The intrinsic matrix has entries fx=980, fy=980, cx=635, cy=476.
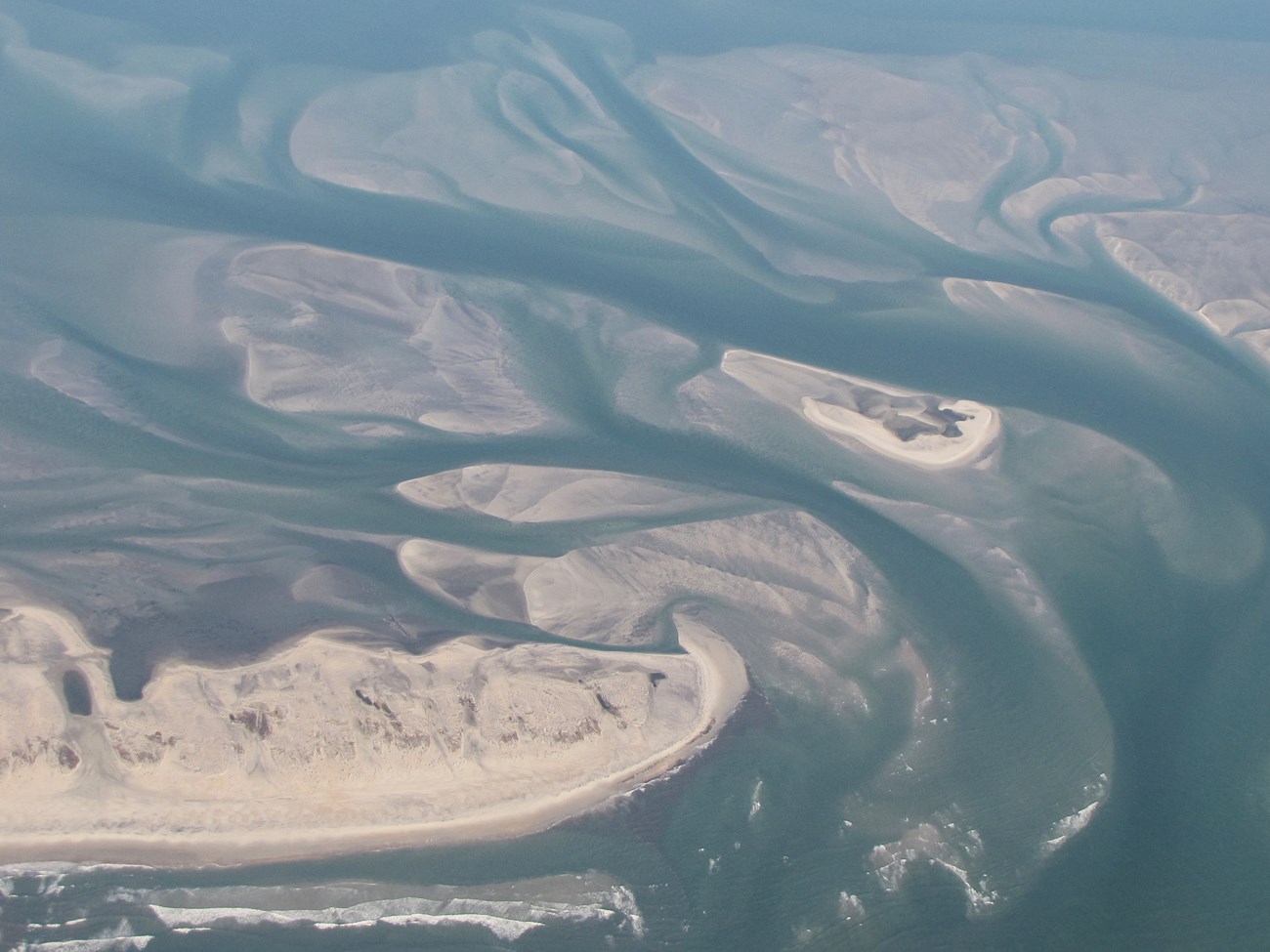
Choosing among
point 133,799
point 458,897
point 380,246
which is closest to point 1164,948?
point 458,897

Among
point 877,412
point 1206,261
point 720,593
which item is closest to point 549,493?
point 720,593

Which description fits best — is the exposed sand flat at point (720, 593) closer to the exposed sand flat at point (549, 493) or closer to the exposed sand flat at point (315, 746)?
the exposed sand flat at point (549, 493)

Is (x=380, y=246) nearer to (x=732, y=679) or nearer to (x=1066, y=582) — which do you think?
(x=732, y=679)

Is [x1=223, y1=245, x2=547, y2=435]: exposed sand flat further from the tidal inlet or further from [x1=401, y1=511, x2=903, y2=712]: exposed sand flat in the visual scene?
[x1=401, y1=511, x2=903, y2=712]: exposed sand flat

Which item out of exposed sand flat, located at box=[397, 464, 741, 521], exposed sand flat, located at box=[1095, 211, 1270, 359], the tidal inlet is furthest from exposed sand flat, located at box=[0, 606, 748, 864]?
exposed sand flat, located at box=[1095, 211, 1270, 359]

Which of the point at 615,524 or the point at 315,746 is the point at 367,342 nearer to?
the point at 615,524
